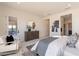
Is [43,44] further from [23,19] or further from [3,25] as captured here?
[3,25]

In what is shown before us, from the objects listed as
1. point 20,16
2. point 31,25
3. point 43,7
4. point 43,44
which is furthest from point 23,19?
point 43,44

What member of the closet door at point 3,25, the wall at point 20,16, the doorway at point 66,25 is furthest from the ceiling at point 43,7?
the closet door at point 3,25

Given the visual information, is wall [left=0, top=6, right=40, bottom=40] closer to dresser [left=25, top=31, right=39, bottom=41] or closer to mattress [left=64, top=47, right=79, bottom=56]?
dresser [left=25, top=31, right=39, bottom=41]

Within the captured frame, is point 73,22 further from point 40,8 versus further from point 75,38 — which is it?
point 40,8

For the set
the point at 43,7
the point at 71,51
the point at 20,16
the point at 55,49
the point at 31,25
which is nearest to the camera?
the point at 71,51

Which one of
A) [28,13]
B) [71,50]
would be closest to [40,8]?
[28,13]

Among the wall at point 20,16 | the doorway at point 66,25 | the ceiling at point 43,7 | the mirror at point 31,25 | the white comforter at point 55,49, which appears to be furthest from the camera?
the mirror at point 31,25

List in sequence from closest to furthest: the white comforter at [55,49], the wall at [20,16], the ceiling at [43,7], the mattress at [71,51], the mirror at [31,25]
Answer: the mattress at [71,51], the white comforter at [55,49], the ceiling at [43,7], the wall at [20,16], the mirror at [31,25]

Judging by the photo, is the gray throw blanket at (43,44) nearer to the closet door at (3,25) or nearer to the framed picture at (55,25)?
the framed picture at (55,25)

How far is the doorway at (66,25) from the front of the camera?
271 centimetres

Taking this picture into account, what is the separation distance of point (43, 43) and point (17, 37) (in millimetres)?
684

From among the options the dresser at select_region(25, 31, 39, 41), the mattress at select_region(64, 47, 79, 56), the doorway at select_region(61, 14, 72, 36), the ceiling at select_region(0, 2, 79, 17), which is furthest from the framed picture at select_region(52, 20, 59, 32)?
the mattress at select_region(64, 47, 79, 56)

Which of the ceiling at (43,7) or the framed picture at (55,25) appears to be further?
the framed picture at (55,25)

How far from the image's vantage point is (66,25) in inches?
109
